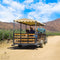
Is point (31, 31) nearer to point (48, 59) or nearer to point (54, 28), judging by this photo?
point (48, 59)

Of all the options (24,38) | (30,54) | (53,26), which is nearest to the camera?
(30,54)

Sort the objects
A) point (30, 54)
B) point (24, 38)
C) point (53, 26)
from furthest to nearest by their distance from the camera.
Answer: point (53, 26)
point (24, 38)
point (30, 54)

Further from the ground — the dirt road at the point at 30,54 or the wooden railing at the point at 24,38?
the wooden railing at the point at 24,38

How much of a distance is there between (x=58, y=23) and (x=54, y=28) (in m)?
19.8

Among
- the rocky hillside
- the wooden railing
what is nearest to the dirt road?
the wooden railing

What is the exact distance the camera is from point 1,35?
14.9 m

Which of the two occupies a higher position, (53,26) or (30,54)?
(53,26)

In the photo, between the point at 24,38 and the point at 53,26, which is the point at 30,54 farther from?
the point at 53,26

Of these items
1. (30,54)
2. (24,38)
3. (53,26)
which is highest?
(53,26)

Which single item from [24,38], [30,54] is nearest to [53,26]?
[24,38]

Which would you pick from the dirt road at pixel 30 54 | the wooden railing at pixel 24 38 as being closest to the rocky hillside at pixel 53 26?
the wooden railing at pixel 24 38

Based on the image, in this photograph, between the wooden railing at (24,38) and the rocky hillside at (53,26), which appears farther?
the rocky hillside at (53,26)

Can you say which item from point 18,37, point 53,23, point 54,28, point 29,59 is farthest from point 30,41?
point 53,23

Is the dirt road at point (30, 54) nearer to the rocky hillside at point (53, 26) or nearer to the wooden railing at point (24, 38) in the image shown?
the wooden railing at point (24, 38)
